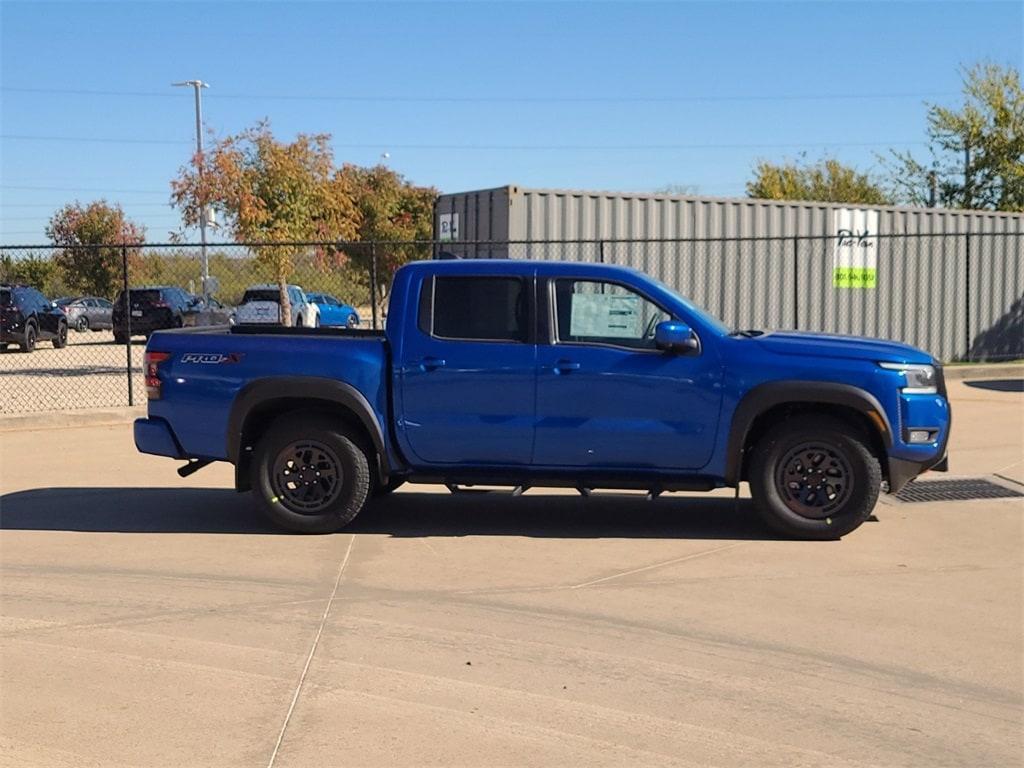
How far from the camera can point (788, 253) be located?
20.3m

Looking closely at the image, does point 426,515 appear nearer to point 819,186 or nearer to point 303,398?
point 303,398

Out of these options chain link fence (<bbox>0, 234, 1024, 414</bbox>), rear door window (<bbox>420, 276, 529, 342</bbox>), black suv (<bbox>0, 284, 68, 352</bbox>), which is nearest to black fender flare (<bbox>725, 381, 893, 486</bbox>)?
rear door window (<bbox>420, 276, 529, 342</bbox>)

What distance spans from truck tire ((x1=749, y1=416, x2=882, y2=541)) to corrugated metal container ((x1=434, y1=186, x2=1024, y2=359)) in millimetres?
8680

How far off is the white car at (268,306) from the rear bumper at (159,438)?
1808 centimetres

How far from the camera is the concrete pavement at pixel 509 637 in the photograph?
4.88 metres

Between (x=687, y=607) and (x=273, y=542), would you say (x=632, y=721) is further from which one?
(x=273, y=542)

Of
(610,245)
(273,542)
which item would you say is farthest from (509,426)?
(610,245)

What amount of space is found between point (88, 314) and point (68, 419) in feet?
96.8

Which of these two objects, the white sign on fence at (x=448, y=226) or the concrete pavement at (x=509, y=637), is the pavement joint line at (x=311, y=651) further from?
the white sign on fence at (x=448, y=226)

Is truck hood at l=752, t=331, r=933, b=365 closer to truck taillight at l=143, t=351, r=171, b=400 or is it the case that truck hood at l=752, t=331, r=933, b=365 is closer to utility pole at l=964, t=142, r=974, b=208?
truck taillight at l=143, t=351, r=171, b=400

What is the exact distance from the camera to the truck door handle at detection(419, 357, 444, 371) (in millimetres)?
8406

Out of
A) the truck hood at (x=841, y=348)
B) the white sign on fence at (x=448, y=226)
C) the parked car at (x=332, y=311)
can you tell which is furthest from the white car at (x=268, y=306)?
the truck hood at (x=841, y=348)

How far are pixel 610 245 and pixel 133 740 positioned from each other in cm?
1460

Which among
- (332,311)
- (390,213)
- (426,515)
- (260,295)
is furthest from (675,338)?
(390,213)
